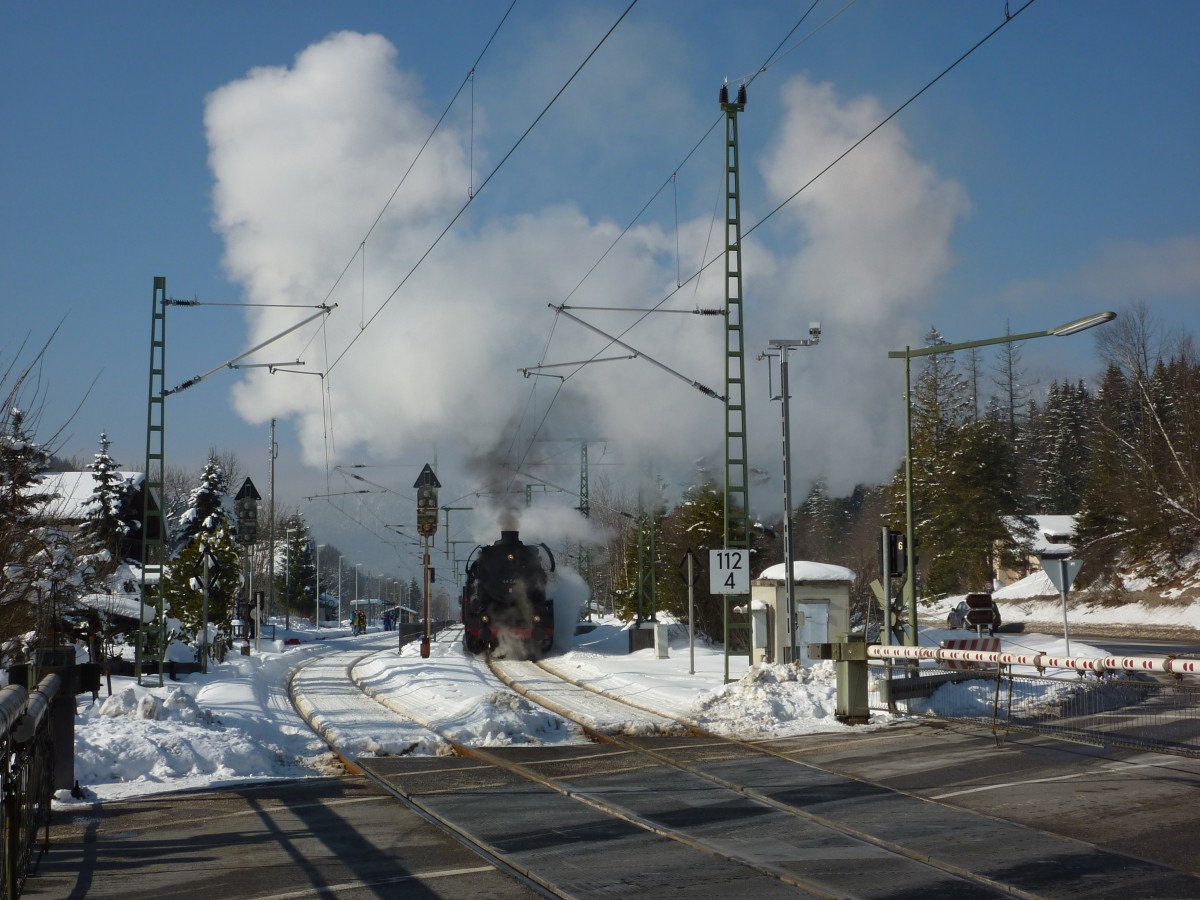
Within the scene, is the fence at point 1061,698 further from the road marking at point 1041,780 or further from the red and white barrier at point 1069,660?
the road marking at point 1041,780

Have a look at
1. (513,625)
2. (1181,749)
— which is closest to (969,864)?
(1181,749)

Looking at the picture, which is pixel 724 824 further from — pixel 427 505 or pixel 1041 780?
pixel 427 505

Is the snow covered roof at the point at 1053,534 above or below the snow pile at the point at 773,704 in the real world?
above

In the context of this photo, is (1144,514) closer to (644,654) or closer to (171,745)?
(644,654)

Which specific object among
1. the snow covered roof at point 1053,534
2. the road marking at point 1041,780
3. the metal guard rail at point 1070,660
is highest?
the snow covered roof at point 1053,534

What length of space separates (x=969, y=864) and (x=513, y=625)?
94.1 ft

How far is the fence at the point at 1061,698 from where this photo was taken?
41.3 feet

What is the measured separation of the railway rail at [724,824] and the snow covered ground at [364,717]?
37.6 inches

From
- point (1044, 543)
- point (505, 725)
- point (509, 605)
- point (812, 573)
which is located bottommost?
point (505, 725)

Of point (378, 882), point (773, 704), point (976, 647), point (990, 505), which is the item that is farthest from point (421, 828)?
point (990, 505)

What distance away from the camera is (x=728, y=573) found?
2200cm

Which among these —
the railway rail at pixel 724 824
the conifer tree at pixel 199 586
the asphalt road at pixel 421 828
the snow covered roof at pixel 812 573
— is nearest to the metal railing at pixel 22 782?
the asphalt road at pixel 421 828

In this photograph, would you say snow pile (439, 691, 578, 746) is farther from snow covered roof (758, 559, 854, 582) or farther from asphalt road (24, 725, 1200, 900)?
snow covered roof (758, 559, 854, 582)

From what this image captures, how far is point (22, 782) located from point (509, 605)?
28.8 m
